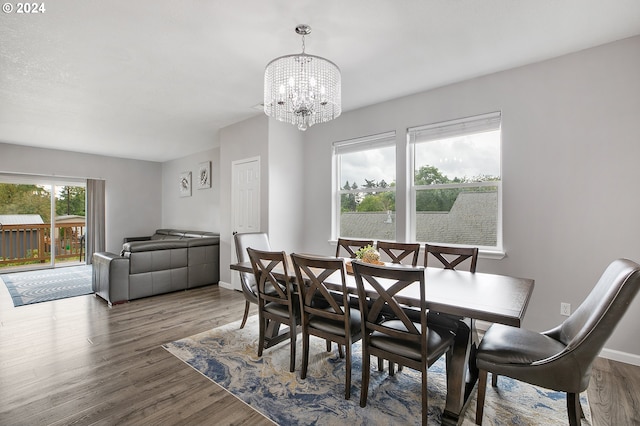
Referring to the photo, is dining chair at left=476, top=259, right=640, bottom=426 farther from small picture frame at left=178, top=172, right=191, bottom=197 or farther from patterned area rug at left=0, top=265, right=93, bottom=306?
small picture frame at left=178, top=172, right=191, bottom=197

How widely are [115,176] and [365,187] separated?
6.23 meters

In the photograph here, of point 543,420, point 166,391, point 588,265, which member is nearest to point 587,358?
point 543,420

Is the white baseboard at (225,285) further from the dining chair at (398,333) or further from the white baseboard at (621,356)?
Answer: the white baseboard at (621,356)

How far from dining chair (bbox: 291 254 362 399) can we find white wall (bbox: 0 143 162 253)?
6776mm

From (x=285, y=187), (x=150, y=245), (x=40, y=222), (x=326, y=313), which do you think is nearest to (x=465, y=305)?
(x=326, y=313)

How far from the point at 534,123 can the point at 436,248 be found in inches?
59.3

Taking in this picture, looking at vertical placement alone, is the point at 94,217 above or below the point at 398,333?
above

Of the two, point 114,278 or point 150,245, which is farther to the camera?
point 150,245

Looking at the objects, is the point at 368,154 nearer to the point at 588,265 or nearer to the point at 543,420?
the point at 588,265

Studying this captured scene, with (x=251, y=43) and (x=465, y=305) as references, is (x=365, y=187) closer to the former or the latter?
(x=251, y=43)

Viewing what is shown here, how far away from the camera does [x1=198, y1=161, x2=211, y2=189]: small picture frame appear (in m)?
6.50

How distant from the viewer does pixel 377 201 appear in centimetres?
404

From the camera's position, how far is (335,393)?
6.66ft

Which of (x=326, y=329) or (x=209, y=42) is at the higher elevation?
(x=209, y=42)
